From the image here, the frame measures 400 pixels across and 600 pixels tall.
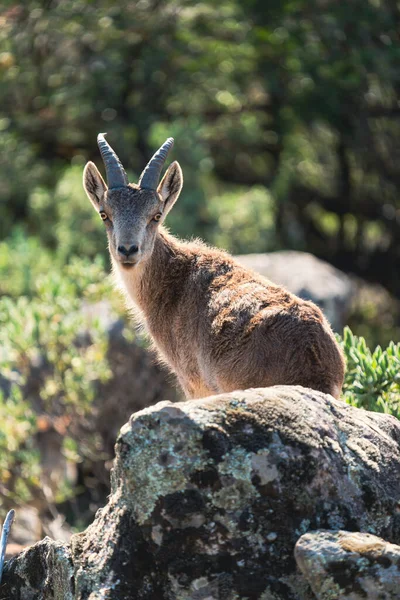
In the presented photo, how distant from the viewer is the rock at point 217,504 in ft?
16.6

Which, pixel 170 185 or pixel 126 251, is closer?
pixel 126 251

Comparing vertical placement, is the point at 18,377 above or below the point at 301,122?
above

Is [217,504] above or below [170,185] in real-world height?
above

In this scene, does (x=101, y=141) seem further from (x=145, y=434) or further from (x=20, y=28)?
(x=20, y=28)

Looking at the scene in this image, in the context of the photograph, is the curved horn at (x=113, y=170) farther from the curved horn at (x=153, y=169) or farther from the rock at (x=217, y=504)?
the rock at (x=217, y=504)

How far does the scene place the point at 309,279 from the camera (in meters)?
14.8

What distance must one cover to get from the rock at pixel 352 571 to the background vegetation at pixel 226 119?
49.4 feet

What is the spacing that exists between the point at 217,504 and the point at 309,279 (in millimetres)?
9947

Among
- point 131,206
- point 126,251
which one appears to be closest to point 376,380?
point 126,251

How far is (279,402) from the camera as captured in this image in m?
5.44

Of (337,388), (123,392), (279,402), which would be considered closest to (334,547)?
(279,402)

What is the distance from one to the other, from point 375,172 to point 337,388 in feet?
60.9

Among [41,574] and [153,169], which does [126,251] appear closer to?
[153,169]

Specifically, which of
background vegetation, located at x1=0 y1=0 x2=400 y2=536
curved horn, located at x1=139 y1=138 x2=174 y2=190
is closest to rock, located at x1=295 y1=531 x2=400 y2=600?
curved horn, located at x1=139 y1=138 x2=174 y2=190
